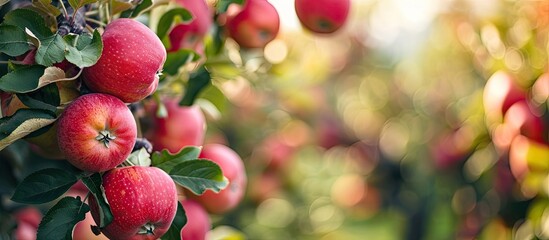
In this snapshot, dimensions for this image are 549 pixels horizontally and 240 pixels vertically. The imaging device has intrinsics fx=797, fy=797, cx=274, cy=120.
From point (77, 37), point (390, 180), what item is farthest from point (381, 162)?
point (77, 37)

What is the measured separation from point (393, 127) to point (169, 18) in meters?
1.08

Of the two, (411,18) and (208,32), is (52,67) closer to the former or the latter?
(208,32)

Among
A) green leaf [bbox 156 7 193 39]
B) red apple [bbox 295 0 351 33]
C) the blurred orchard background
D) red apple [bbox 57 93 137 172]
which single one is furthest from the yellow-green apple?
red apple [bbox 57 93 137 172]

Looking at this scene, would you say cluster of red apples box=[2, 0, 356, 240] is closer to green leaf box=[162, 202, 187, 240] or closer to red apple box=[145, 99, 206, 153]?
green leaf box=[162, 202, 187, 240]

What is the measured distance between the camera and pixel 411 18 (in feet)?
6.55

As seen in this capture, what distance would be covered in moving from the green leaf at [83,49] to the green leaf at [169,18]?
0.19m

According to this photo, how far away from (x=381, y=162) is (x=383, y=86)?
245 millimetres

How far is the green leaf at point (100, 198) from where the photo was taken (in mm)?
659

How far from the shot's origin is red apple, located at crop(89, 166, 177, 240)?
2.20ft

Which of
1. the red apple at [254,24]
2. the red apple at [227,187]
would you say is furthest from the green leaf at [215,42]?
the red apple at [227,187]

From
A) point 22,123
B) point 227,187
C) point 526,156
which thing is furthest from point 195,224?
point 526,156

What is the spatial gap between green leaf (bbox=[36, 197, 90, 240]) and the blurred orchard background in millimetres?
368

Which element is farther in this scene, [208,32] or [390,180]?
[390,180]

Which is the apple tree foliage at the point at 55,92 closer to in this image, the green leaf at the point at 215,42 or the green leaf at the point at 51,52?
the green leaf at the point at 51,52
